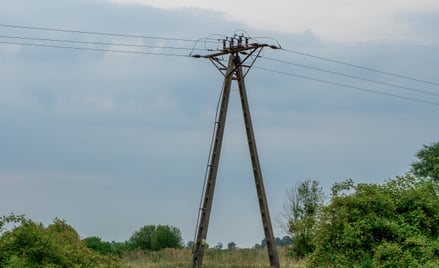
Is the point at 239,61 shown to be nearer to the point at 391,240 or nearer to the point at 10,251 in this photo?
the point at 391,240

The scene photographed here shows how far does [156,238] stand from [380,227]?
85.7 feet

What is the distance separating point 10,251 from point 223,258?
1455 centimetres

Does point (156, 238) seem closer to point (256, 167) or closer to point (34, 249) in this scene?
point (256, 167)

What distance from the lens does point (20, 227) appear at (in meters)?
13.1

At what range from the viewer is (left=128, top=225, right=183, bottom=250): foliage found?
39250 millimetres

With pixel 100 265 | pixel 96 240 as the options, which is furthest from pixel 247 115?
pixel 96 240

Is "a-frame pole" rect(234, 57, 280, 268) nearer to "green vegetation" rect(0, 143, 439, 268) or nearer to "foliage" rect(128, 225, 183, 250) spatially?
"green vegetation" rect(0, 143, 439, 268)

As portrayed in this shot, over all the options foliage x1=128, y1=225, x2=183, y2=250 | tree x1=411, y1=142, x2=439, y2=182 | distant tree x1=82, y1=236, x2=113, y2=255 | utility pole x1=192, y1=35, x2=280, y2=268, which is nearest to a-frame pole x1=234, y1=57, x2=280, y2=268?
utility pole x1=192, y1=35, x2=280, y2=268

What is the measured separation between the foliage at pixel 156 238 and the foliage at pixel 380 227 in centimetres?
2442

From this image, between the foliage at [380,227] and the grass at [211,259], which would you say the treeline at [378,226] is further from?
the grass at [211,259]

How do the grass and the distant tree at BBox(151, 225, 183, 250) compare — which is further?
the distant tree at BBox(151, 225, 183, 250)

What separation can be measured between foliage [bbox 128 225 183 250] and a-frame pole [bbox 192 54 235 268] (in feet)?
60.8

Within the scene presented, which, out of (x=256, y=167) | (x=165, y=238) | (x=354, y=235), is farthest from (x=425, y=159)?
(x=354, y=235)

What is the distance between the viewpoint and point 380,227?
14828 mm
